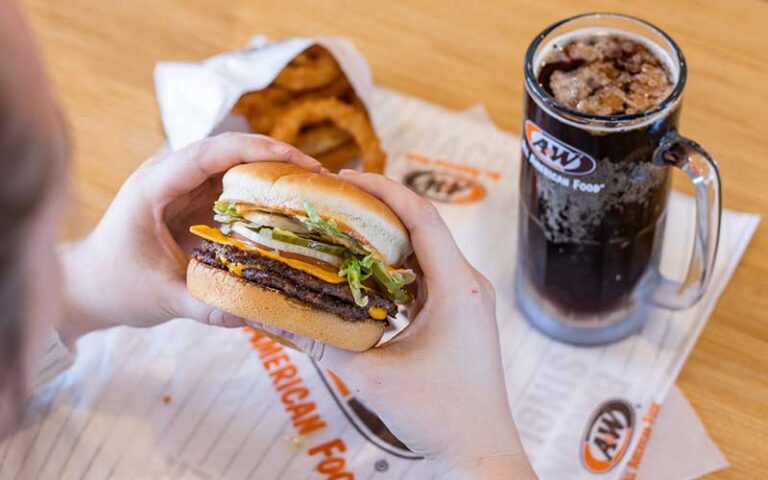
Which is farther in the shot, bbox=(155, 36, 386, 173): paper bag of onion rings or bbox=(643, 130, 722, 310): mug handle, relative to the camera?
bbox=(155, 36, 386, 173): paper bag of onion rings

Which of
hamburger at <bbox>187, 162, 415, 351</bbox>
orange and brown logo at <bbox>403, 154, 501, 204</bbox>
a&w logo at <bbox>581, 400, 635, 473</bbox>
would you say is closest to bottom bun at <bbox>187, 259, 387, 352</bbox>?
hamburger at <bbox>187, 162, 415, 351</bbox>

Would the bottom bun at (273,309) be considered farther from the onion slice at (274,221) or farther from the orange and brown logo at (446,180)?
the orange and brown logo at (446,180)

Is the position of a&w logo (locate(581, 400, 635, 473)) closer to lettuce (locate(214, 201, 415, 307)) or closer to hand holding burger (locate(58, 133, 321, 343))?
lettuce (locate(214, 201, 415, 307))

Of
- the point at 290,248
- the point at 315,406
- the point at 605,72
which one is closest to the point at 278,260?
the point at 290,248

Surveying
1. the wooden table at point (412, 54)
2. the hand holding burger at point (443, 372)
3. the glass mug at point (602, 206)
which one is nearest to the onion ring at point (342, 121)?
the wooden table at point (412, 54)

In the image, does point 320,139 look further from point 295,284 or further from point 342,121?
point 295,284

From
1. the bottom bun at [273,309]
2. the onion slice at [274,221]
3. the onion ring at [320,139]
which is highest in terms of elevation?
the onion slice at [274,221]
